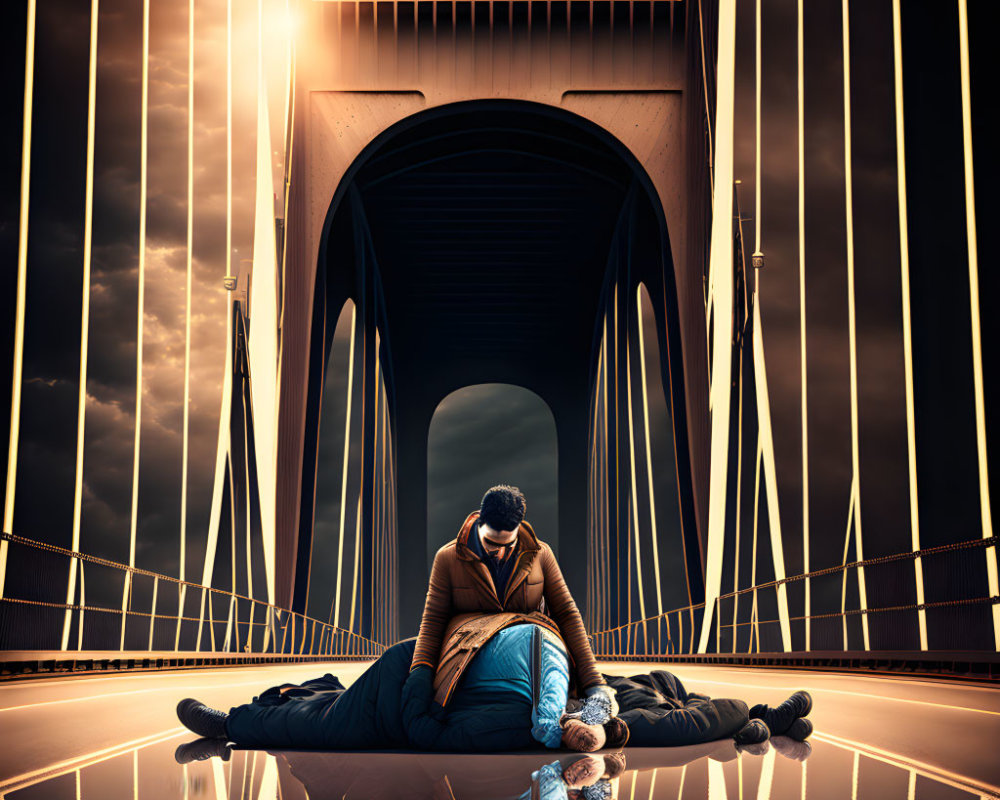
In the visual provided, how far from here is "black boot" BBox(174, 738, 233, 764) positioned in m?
3.55

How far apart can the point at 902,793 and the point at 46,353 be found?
41.0 ft

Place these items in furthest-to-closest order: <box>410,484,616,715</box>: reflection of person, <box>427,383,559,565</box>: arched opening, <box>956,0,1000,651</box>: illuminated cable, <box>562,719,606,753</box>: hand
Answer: <box>427,383,559,565</box>: arched opening → <box>956,0,1000,651</box>: illuminated cable → <box>410,484,616,715</box>: reflection of person → <box>562,719,606,753</box>: hand

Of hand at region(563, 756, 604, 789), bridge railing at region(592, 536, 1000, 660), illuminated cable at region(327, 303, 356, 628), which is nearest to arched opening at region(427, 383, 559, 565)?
illuminated cable at region(327, 303, 356, 628)

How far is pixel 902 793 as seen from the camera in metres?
2.88

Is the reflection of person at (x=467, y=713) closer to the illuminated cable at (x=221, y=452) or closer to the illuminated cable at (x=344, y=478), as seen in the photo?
the illuminated cable at (x=221, y=452)

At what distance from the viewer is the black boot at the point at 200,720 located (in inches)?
159

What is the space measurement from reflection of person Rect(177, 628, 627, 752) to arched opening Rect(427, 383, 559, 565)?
147ft

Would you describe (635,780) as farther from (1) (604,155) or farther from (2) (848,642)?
(1) (604,155)

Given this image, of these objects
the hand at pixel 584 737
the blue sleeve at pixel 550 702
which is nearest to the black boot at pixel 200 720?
the blue sleeve at pixel 550 702

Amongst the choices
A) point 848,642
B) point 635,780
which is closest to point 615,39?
point 848,642

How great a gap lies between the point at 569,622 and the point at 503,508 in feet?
1.94

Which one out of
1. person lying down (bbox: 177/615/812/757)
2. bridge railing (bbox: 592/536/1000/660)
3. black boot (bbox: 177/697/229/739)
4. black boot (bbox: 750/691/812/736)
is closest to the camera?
person lying down (bbox: 177/615/812/757)

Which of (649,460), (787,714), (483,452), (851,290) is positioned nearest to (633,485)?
(649,460)

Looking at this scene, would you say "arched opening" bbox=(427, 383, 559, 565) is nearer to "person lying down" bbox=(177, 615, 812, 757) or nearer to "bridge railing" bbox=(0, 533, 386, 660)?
"bridge railing" bbox=(0, 533, 386, 660)
